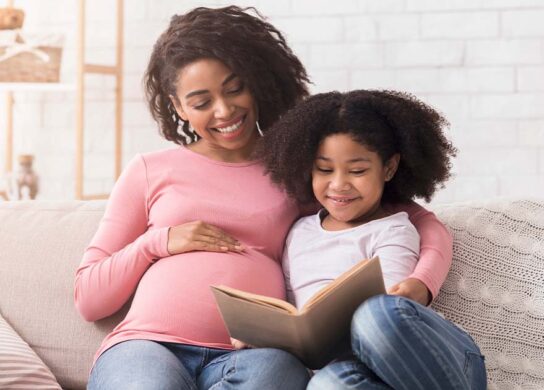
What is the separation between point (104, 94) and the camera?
3949 millimetres

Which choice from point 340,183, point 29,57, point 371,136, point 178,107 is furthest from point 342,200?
point 29,57

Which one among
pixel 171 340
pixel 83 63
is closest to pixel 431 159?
pixel 171 340

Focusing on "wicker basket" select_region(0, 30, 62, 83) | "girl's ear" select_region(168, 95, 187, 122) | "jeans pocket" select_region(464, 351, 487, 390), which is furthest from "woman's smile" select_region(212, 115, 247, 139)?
"wicker basket" select_region(0, 30, 62, 83)

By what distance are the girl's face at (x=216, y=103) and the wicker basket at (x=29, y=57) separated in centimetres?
177

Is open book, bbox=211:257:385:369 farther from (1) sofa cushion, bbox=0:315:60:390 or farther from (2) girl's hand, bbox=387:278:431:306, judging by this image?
(1) sofa cushion, bbox=0:315:60:390

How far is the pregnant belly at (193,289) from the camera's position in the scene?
5.79 ft

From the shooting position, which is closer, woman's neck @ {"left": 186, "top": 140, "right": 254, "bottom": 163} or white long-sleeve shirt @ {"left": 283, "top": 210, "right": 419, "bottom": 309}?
white long-sleeve shirt @ {"left": 283, "top": 210, "right": 419, "bottom": 309}

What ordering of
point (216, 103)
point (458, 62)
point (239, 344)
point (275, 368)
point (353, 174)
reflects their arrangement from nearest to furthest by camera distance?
point (275, 368) < point (239, 344) < point (353, 174) < point (216, 103) < point (458, 62)

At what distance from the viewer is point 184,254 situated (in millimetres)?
1841

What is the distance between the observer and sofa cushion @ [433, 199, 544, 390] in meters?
1.80

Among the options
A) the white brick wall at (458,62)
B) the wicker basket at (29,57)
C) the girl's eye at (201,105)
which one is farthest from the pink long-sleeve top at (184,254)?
the wicker basket at (29,57)

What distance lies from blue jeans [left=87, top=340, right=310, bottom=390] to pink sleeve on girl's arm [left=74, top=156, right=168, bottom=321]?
0.16m

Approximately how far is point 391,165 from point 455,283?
269 mm

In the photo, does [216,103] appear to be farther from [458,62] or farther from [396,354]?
[458,62]
